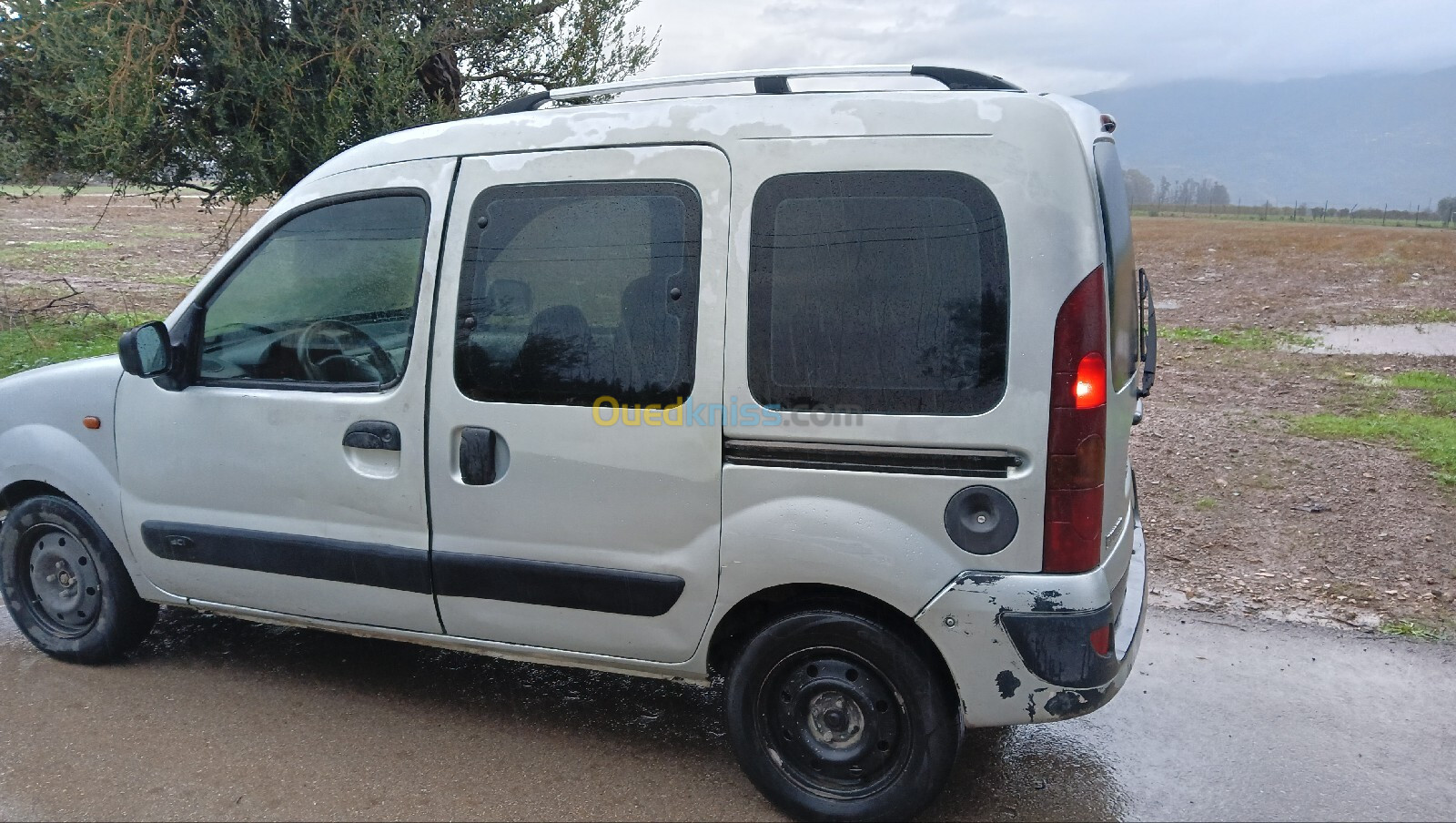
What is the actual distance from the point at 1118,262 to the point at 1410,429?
19.4 ft

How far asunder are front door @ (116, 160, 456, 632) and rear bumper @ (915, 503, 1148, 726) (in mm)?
1740

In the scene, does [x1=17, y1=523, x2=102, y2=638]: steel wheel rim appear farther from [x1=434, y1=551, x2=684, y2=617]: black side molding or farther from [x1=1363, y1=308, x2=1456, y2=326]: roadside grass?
[x1=1363, y1=308, x2=1456, y2=326]: roadside grass

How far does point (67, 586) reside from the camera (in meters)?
4.14

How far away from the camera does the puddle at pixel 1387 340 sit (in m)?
11.9

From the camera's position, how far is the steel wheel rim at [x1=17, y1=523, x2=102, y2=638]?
408 centimetres

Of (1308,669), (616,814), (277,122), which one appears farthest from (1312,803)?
(277,122)

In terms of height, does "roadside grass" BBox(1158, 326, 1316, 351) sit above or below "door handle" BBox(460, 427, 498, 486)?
below

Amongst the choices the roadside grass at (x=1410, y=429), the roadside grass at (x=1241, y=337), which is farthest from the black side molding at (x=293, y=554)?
the roadside grass at (x=1241, y=337)

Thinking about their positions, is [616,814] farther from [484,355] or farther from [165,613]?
[165,613]

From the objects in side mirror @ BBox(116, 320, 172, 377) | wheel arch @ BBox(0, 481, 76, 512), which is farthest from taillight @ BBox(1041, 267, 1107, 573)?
wheel arch @ BBox(0, 481, 76, 512)

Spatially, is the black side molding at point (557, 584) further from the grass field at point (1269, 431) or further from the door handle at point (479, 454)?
the grass field at point (1269, 431)

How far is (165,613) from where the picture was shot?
4707 mm

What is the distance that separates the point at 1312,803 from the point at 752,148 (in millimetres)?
2588

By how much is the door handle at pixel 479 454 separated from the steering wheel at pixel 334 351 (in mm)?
424
